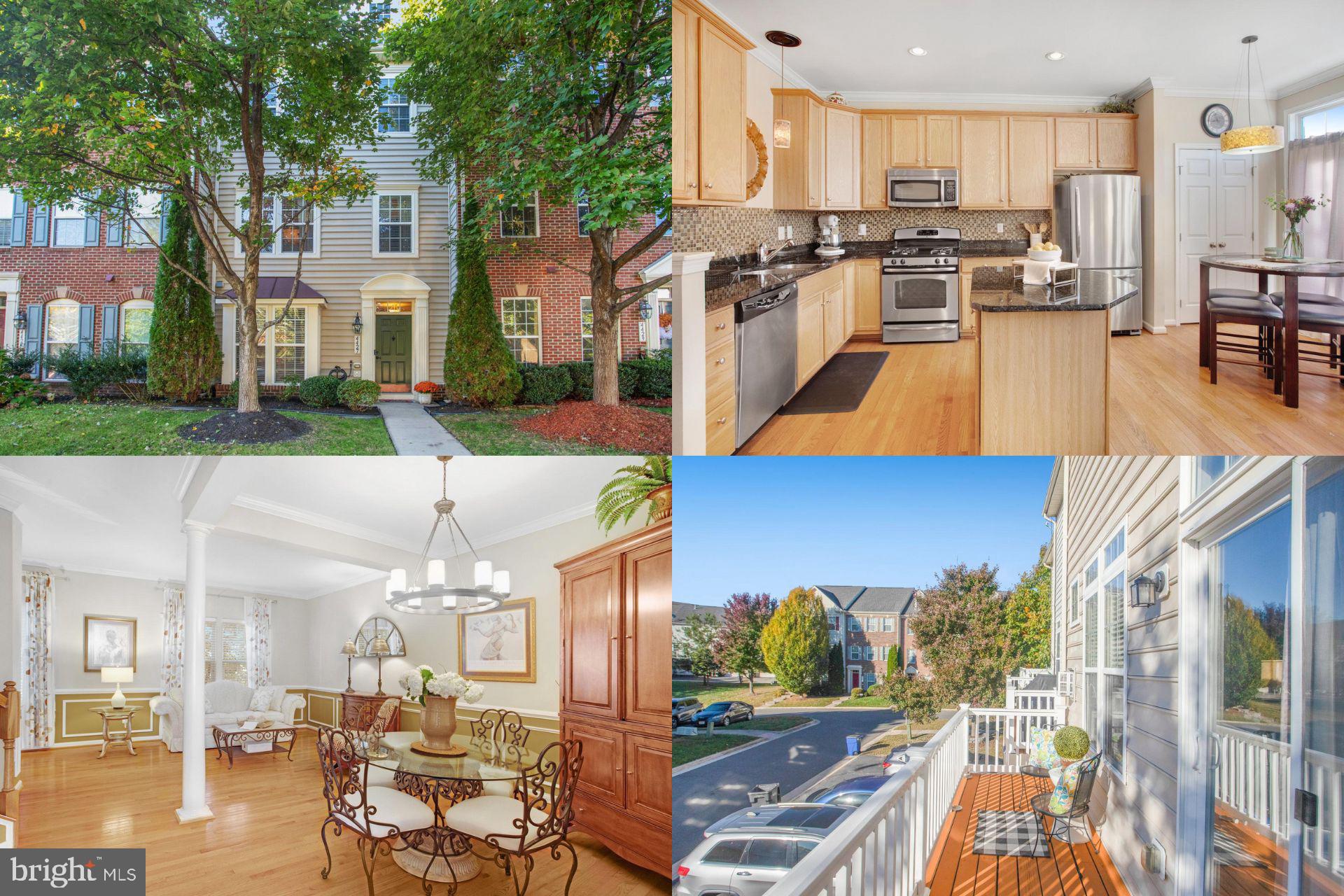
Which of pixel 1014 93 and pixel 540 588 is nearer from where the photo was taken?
pixel 1014 93

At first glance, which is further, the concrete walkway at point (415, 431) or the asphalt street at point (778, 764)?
the asphalt street at point (778, 764)

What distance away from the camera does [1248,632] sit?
2598mm

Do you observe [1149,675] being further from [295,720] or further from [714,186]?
[295,720]

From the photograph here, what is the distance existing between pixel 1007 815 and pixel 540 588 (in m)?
3.01

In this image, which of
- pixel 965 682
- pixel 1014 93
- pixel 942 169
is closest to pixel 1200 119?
pixel 1014 93

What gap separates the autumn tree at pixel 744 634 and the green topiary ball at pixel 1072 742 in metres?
1.82

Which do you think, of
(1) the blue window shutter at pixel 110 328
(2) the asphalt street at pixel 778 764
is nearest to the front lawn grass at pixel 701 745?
(2) the asphalt street at pixel 778 764

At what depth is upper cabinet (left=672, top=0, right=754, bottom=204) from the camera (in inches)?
119

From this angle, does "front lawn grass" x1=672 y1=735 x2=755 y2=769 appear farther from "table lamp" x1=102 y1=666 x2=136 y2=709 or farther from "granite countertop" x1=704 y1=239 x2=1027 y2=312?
"table lamp" x1=102 y1=666 x2=136 y2=709

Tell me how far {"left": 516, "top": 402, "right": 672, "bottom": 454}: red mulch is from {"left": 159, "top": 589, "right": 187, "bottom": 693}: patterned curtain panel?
3035mm

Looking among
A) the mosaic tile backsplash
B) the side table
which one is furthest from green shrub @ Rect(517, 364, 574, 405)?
the side table

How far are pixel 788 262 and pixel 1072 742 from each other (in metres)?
3.58

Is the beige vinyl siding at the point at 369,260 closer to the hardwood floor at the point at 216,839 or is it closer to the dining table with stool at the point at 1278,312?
the hardwood floor at the point at 216,839

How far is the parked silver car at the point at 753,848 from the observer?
4.44 m
